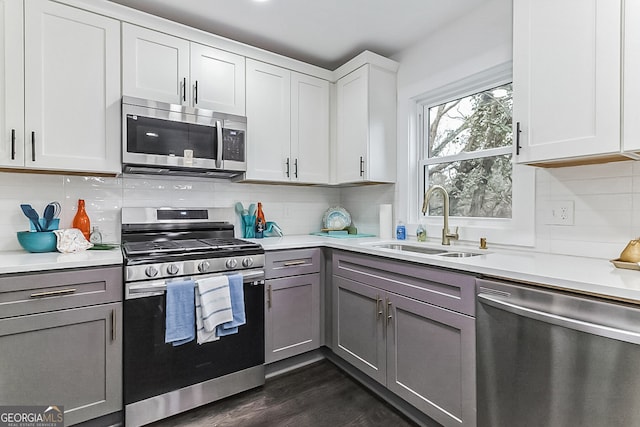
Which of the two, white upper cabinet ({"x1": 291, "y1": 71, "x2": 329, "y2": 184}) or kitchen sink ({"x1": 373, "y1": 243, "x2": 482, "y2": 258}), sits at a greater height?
white upper cabinet ({"x1": 291, "y1": 71, "x2": 329, "y2": 184})

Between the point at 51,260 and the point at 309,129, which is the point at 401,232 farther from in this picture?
the point at 51,260

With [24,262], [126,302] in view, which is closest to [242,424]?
[126,302]

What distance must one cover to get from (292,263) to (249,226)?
0.61 metres

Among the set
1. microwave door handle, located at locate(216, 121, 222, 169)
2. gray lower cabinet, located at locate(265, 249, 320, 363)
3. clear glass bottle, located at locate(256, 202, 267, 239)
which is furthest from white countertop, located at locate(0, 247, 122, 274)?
clear glass bottle, located at locate(256, 202, 267, 239)

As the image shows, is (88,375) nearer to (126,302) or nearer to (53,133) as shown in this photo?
(126,302)

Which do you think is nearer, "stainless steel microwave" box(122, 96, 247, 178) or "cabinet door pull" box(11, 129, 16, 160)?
"cabinet door pull" box(11, 129, 16, 160)

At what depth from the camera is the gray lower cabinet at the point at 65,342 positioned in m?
1.43

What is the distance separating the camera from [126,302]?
165 cm

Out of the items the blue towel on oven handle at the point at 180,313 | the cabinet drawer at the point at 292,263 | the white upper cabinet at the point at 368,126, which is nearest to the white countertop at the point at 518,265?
the blue towel on oven handle at the point at 180,313

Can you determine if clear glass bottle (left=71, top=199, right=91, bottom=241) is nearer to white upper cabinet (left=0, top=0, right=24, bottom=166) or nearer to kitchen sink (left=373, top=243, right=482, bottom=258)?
white upper cabinet (left=0, top=0, right=24, bottom=166)

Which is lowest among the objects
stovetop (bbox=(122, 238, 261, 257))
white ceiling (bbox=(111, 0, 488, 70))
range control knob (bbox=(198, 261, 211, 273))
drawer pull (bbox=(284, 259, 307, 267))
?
drawer pull (bbox=(284, 259, 307, 267))

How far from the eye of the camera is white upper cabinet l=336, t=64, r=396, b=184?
100.0 inches

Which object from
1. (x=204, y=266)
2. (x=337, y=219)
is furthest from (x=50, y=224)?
(x=337, y=219)

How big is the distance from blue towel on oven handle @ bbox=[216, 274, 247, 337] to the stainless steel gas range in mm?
56
